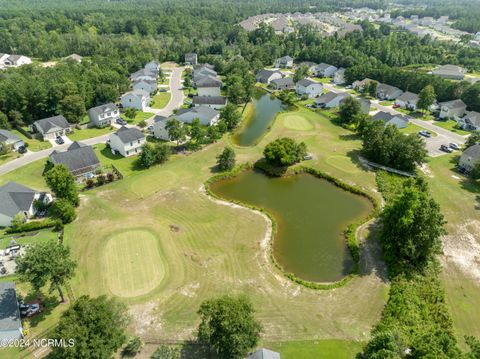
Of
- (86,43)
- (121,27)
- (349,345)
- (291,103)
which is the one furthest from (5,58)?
(349,345)

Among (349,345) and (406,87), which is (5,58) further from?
(349,345)

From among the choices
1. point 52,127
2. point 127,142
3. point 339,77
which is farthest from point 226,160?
point 339,77

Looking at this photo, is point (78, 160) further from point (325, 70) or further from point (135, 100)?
point (325, 70)

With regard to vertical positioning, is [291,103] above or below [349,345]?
below

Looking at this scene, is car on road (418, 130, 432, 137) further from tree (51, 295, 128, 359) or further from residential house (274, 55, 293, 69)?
residential house (274, 55, 293, 69)

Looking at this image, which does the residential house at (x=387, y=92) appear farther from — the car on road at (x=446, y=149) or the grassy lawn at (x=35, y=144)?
the grassy lawn at (x=35, y=144)

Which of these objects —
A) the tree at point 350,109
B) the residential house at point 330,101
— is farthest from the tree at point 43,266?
the residential house at point 330,101
